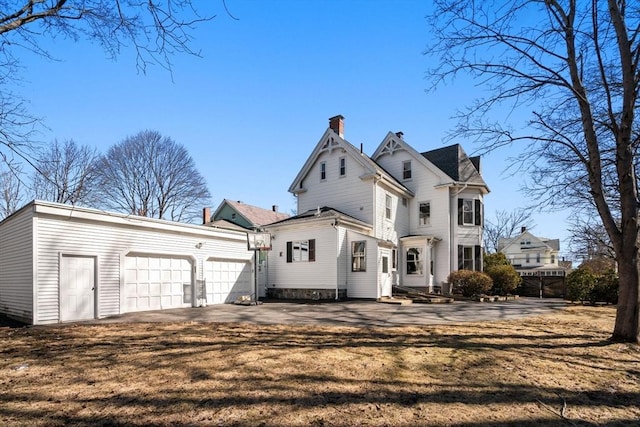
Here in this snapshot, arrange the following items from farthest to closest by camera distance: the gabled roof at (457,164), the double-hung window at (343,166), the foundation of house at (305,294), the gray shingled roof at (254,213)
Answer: the gray shingled roof at (254,213) → the gabled roof at (457,164) → the double-hung window at (343,166) → the foundation of house at (305,294)

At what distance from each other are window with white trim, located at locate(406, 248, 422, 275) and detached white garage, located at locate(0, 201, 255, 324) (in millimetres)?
12796

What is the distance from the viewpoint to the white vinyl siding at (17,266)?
39.2 feet

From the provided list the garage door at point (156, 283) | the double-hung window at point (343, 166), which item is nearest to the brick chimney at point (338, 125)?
the double-hung window at point (343, 166)

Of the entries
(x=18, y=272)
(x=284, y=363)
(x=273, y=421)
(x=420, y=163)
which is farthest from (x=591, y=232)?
(x=18, y=272)

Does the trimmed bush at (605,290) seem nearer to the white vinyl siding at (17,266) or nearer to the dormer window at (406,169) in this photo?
the dormer window at (406,169)

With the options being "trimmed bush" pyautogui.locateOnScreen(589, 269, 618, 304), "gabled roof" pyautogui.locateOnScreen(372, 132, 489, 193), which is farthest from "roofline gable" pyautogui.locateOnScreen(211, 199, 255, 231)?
"trimmed bush" pyautogui.locateOnScreen(589, 269, 618, 304)

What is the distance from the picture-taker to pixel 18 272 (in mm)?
12672

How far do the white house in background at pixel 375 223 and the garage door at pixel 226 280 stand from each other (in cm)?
260

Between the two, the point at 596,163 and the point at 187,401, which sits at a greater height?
the point at 596,163

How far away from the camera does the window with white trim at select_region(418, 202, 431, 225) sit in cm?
2506

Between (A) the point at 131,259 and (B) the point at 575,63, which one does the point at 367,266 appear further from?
(B) the point at 575,63

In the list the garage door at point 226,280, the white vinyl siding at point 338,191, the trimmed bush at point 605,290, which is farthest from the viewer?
the white vinyl siding at point 338,191

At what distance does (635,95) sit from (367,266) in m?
13.2

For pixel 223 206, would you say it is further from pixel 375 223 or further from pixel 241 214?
pixel 375 223
